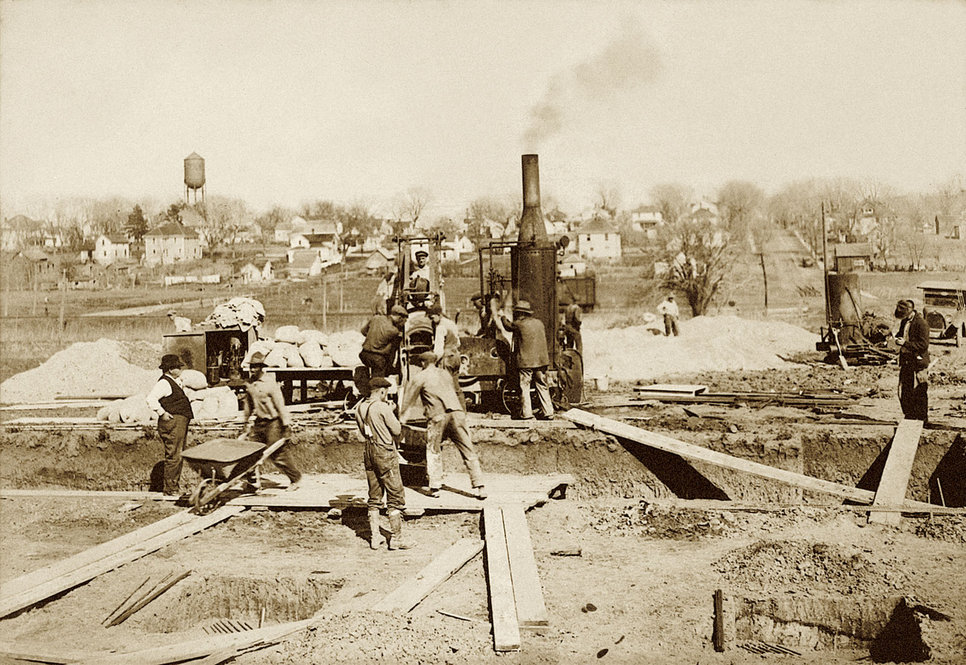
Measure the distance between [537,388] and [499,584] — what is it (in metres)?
5.16

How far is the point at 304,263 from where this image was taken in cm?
4462

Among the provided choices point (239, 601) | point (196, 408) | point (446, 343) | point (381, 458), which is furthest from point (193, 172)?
point (239, 601)

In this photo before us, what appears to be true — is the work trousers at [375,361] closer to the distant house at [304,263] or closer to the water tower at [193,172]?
the water tower at [193,172]

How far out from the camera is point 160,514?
10281mm

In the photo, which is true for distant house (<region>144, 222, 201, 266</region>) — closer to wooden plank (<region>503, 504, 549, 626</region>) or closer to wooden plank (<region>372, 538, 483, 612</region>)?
wooden plank (<region>503, 504, 549, 626</region>)

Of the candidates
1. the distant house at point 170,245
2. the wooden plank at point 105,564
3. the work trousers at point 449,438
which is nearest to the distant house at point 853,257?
the work trousers at point 449,438

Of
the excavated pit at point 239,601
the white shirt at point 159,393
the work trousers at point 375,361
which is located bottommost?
the excavated pit at point 239,601

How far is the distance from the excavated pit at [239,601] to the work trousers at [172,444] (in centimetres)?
294

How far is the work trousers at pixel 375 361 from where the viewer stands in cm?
1161

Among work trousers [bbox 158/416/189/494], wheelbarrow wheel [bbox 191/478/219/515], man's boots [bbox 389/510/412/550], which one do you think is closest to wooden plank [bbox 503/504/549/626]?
man's boots [bbox 389/510/412/550]

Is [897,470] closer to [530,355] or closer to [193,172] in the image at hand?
[530,355]

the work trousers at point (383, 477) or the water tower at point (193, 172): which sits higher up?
the water tower at point (193, 172)

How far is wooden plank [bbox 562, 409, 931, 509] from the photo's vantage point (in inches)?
388

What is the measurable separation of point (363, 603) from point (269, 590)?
1.33 meters
